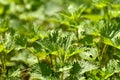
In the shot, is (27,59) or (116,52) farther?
(27,59)

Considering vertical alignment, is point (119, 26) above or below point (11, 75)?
above

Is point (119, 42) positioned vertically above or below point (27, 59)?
above

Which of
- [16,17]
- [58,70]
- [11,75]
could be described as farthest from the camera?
[16,17]

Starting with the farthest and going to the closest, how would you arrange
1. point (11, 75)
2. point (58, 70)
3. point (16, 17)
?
point (16, 17), point (11, 75), point (58, 70)

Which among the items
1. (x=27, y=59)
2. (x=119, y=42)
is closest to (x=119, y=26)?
(x=119, y=42)

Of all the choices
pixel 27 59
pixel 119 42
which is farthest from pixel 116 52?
pixel 27 59

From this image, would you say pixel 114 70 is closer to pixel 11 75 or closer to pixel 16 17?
pixel 11 75

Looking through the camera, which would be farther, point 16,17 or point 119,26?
point 16,17

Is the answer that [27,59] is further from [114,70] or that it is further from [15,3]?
[15,3]

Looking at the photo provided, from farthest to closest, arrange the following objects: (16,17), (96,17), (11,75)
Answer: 1. (16,17)
2. (96,17)
3. (11,75)
